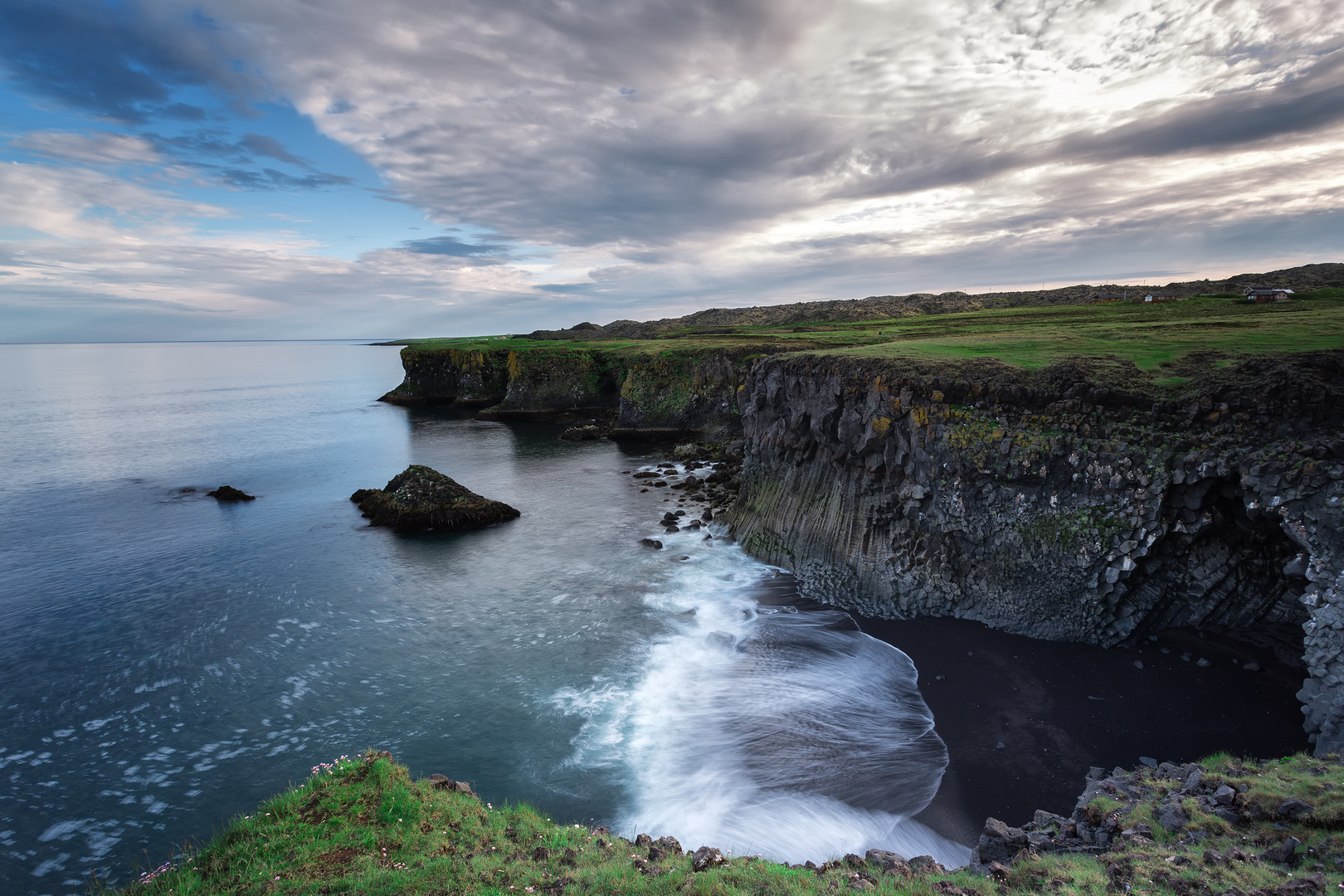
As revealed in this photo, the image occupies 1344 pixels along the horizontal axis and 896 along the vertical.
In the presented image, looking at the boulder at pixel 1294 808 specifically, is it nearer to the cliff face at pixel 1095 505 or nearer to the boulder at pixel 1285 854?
the boulder at pixel 1285 854

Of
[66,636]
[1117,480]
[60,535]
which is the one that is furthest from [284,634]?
[1117,480]

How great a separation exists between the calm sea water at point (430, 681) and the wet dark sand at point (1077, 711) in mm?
818

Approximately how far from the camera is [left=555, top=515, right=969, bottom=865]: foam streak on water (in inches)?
503

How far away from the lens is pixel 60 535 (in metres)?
31.6

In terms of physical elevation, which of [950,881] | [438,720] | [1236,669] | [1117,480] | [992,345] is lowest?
[438,720]

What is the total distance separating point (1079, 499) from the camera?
56.5ft

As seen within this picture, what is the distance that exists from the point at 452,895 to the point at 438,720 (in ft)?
31.0

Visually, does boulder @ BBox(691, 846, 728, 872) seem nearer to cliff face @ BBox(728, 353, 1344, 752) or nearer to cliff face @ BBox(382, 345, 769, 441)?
cliff face @ BBox(728, 353, 1344, 752)

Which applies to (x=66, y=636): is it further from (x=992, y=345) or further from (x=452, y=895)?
(x=992, y=345)

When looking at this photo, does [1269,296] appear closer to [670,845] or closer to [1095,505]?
[1095,505]

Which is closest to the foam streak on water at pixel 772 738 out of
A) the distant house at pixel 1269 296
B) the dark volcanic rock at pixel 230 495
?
the dark volcanic rock at pixel 230 495

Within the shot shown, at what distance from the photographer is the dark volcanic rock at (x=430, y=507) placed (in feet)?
110

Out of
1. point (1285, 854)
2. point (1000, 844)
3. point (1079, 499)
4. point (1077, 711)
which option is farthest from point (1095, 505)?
point (1285, 854)

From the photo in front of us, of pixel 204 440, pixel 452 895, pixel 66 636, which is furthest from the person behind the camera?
pixel 204 440
